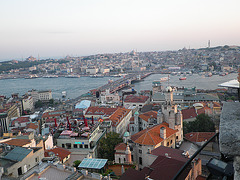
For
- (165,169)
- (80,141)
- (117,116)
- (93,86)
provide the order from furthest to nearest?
(93,86) → (117,116) → (80,141) → (165,169)

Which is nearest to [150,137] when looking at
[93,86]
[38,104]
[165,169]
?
[165,169]

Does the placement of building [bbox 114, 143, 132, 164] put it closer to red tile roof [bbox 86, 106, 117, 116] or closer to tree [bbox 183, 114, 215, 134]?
tree [bbox 183, 114, 215, 134]

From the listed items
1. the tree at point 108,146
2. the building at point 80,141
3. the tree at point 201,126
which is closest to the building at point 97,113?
the building at point 80,141

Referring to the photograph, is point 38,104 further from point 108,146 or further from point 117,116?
point 108,146

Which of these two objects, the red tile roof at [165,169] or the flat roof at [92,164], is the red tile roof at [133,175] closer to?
the red tile roof at [165,169]

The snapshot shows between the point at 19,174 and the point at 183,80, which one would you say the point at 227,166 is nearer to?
the point at 19,174

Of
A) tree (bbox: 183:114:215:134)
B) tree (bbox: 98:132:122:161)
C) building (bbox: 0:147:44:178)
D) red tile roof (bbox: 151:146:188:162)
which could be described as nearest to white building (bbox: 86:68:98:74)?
tree (bbox: 183:114:215:134)

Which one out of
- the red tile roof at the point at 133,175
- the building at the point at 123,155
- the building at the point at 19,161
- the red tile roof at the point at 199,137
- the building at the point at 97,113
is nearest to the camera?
the building at the point at 19,161

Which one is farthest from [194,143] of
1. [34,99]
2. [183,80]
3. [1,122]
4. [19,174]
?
[183,80]
